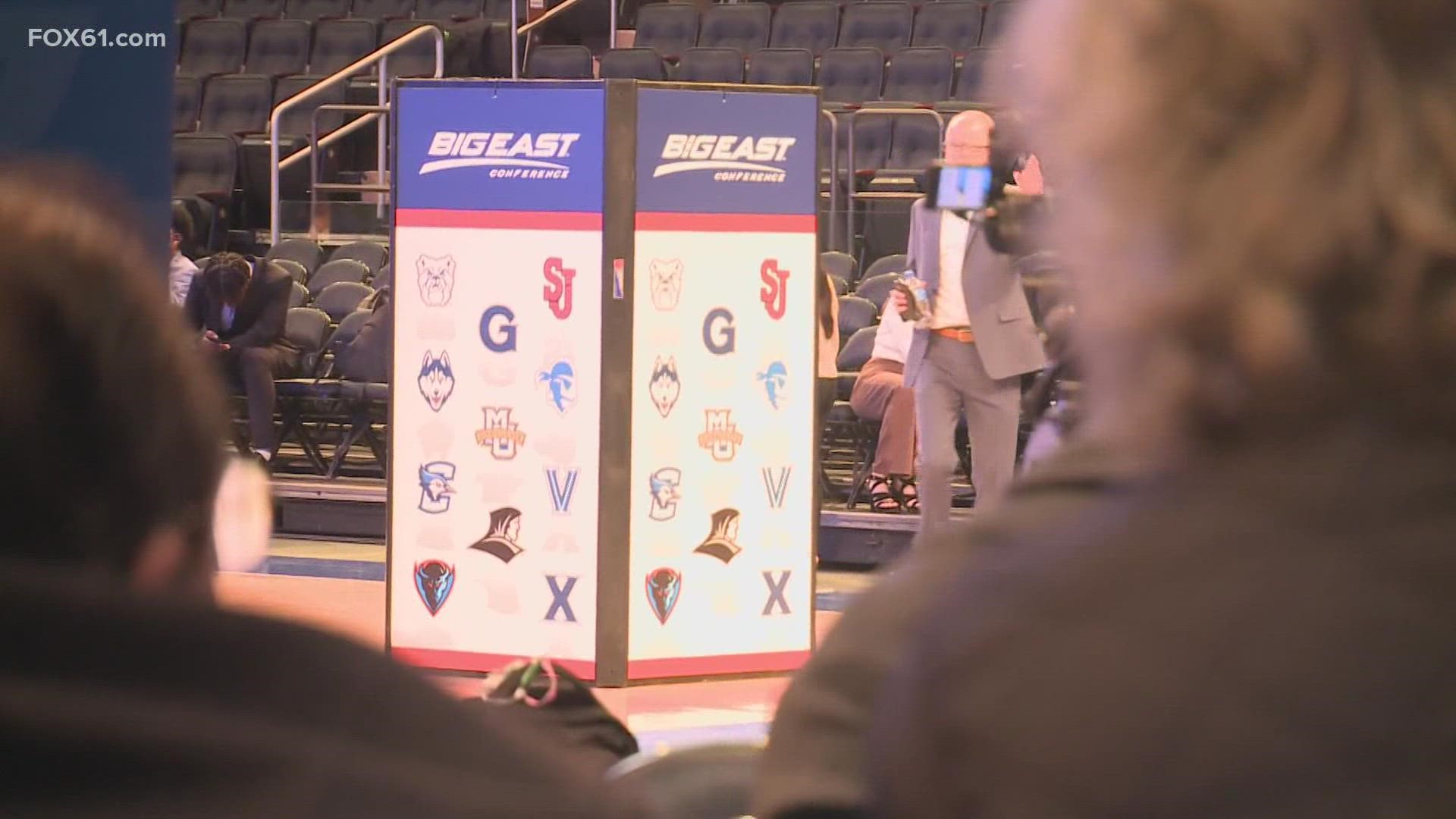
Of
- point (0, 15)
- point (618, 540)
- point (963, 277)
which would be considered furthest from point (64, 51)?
point (963, 277)

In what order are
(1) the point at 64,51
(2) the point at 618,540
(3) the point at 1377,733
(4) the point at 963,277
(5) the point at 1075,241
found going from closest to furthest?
(3) the point at 1377,733 → (5) the point at 1075,241 → (1) the point at 64,51 → (2) the point at 618,540 → (4) the point at 963,277

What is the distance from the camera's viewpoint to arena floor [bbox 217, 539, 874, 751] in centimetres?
414

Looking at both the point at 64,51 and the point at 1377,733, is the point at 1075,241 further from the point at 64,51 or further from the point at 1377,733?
the point at 64,51

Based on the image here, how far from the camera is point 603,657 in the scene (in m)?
4.50

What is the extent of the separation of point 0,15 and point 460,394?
61.2 inches

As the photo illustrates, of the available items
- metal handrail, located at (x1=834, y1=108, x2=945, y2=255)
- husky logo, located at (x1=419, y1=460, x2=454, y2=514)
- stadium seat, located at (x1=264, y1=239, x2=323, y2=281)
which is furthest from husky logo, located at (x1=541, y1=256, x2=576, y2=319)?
stadium seat, located at (x1=264, y1=239, x2=323, y2=281)

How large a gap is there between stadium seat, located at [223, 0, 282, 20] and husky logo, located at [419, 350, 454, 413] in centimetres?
915

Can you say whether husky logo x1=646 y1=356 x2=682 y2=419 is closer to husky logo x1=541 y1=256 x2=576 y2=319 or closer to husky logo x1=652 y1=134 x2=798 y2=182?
husky logo x1=541 y1=256 x2=576 y2=319

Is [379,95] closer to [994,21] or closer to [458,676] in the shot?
[994,21]

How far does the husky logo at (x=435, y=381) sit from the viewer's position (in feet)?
15.0

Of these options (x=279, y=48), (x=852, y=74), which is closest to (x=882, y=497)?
(x=852, y=74)

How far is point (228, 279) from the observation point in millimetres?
7910

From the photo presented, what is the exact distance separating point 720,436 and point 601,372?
0.36 metres

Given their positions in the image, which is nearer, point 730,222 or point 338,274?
point 730,222
